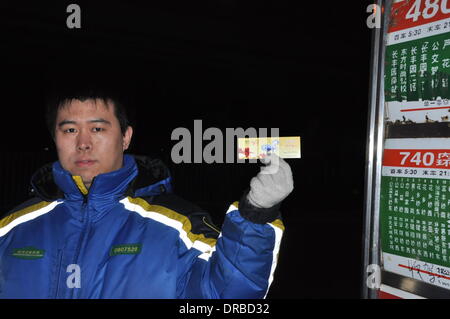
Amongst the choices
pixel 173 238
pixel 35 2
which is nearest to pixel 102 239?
pixel 173 238

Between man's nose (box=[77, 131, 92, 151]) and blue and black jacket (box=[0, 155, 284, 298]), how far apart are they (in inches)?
5.4

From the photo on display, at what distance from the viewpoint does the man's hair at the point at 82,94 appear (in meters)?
2.12

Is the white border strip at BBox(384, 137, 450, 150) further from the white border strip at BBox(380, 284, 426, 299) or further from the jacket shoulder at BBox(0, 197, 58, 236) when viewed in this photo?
the jacket shoulder at BBox(0, 197, 58, 236)

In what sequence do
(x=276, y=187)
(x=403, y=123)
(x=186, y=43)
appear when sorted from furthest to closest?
(x=186, y=43) → (x=403, y=123) → (x=276, y=187)

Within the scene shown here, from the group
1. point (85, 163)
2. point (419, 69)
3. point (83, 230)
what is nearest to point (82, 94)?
point (85, 163)

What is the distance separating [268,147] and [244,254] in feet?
1.44

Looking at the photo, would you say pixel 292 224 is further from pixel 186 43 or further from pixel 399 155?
pixel 399 155

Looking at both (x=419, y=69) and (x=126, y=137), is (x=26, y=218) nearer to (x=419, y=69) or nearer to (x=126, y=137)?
(x=126, y=137)

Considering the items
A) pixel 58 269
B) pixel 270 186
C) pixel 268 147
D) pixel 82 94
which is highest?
pixel 82 94

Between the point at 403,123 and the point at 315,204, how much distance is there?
10.9m

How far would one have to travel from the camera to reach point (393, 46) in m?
2.26

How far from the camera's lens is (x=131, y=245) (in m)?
1.90

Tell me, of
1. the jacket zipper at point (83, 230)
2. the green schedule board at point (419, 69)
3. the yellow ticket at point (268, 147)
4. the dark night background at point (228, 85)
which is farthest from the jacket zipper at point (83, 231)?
the dark night background at point (228, 85)

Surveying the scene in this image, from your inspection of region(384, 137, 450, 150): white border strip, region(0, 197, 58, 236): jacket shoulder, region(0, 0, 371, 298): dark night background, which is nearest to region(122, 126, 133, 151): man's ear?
region(0, 197, 58, 236): jacket shoulder
